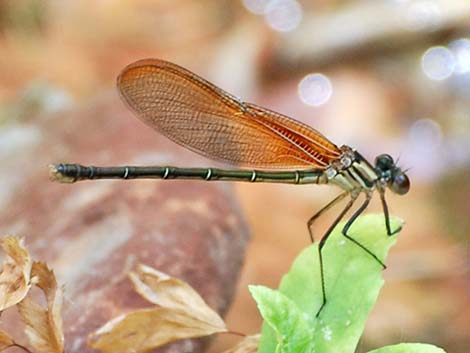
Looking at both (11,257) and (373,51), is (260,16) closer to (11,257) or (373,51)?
(373,51)

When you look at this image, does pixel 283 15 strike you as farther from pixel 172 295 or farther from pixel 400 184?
pixel 172 295

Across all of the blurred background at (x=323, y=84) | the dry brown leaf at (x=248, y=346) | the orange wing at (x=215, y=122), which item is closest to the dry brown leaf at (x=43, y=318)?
the dry brown leaf at (x=248, y=346)

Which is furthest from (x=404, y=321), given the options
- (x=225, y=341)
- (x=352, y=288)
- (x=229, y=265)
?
(x=352, y=288)

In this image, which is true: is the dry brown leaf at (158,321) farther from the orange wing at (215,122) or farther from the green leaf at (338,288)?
the orange wing at (215,122)

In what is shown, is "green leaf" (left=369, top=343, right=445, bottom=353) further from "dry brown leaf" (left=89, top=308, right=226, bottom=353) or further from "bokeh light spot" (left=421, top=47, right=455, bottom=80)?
"bokeh light spot" (left=421, top=47, right=455, bottom=80)

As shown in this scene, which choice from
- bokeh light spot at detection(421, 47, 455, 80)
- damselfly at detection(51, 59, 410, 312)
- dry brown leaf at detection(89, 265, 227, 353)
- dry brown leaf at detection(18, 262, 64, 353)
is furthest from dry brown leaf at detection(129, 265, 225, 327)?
bokeh light spot at detection(421, 47, 455, 80)
